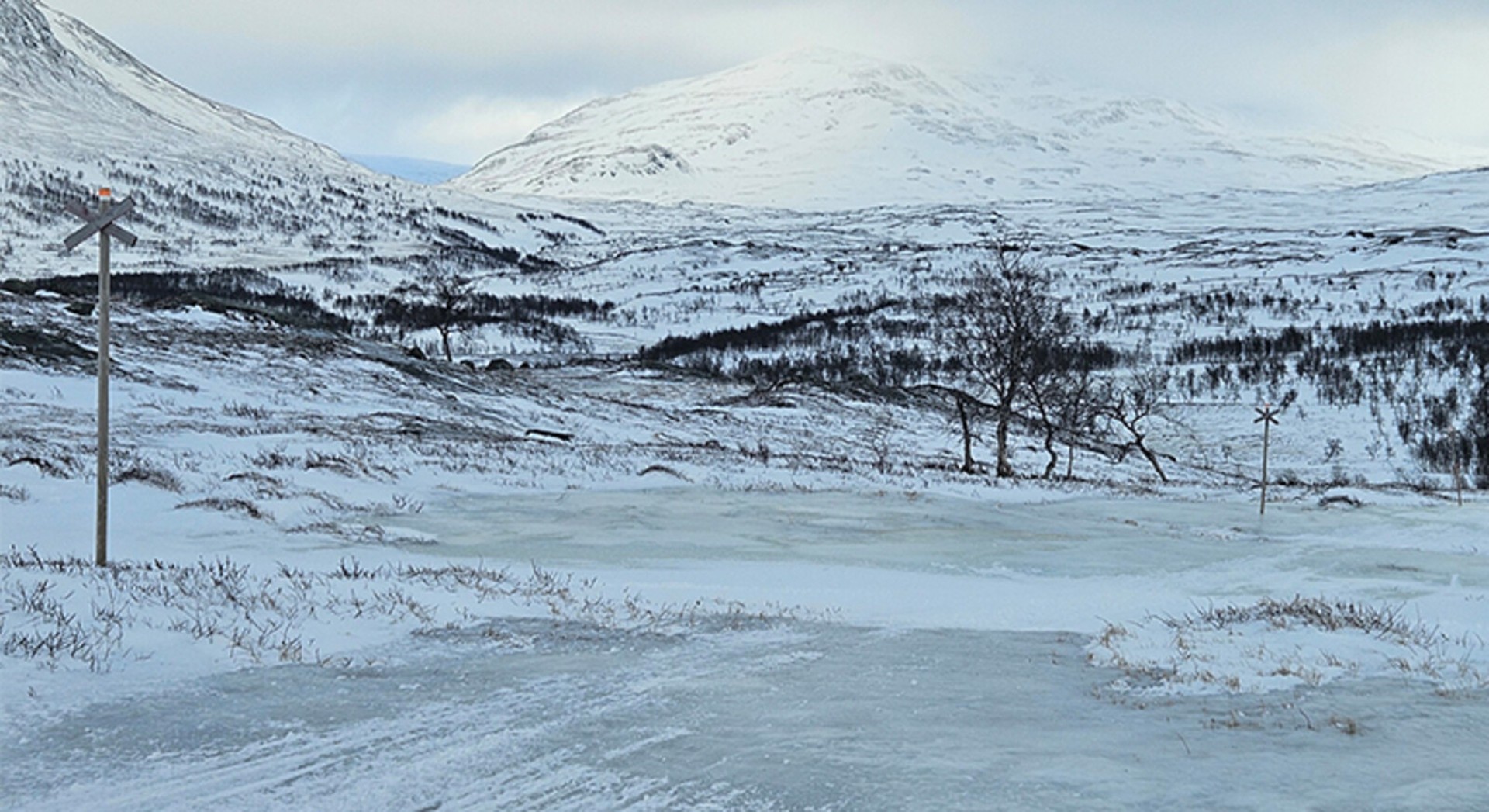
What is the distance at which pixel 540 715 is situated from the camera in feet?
21.5

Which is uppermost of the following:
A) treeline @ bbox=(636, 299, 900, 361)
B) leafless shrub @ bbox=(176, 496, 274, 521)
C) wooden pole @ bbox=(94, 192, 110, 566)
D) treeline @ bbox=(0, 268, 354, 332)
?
treeline @ bbox=(0, 268, 354, 332)

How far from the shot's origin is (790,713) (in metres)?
6.69

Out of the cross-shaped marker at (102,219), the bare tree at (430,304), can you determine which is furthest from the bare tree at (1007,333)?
the bare tree at (430,304)

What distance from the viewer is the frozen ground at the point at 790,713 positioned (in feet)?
17.5

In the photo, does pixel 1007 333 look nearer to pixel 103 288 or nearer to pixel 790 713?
pixel 103 288

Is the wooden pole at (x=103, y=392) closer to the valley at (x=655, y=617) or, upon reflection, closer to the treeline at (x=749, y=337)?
the valley at (x=655, y=617)

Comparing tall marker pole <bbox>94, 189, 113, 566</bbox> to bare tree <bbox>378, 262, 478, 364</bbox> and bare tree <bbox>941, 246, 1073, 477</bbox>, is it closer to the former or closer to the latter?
bare tree <bbox>941, 246, 1073, 477</bbox>

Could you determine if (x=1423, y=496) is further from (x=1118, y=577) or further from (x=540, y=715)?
(x=540, y=715)

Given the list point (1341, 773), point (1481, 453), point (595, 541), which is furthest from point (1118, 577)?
point (1481, 453)

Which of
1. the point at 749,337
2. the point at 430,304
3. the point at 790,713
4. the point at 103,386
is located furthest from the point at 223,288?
the point at 790,713

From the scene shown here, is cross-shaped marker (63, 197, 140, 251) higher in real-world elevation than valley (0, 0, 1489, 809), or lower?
higher

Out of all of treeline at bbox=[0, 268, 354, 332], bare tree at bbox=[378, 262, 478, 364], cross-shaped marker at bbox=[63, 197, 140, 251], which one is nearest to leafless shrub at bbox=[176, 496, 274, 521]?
cross-shaped marker at bbox=[63, 197, 140, 251]

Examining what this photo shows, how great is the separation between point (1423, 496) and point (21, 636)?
108ft

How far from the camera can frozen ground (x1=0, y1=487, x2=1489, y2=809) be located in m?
5.33
